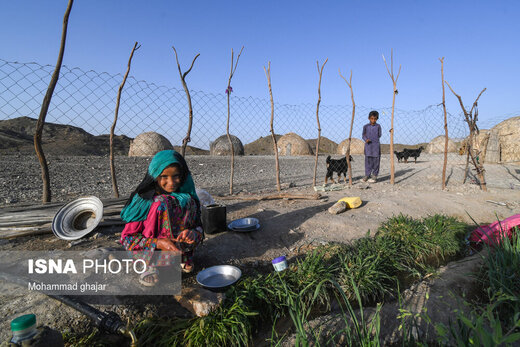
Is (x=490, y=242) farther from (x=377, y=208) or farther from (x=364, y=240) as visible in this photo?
(x=377, y=208)

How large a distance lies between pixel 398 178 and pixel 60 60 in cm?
794

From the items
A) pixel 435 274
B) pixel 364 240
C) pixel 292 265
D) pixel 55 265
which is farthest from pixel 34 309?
pixel 435 274

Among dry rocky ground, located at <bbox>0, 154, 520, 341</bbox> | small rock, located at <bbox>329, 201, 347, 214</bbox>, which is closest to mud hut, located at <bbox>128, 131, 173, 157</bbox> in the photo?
dry rocky ground, located at <bbox>0, 154, 520, 341</bbox>

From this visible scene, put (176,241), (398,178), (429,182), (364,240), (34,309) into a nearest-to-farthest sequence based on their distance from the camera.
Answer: (34,309) < (176,241) < (364,240) < (429,182) < (398,178)

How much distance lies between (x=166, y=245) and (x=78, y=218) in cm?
172

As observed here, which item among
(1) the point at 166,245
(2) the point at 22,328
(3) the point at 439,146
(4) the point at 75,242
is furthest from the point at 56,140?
(3) the point at 439,146

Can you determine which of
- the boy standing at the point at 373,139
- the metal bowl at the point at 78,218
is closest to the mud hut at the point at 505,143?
the boy standing at the point at 373,139

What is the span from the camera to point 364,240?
318 cm

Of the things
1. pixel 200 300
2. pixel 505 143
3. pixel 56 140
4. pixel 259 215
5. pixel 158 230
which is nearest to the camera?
pixel 200 300

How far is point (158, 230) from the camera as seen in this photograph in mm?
2262

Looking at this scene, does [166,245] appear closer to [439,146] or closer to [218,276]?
[218,276]

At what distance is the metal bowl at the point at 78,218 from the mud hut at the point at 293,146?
20.8 metres

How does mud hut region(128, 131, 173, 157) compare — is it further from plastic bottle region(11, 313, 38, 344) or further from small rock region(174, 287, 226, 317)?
plastic bottle region(11, 313, 38, 344)

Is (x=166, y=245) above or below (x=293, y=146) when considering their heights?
below
